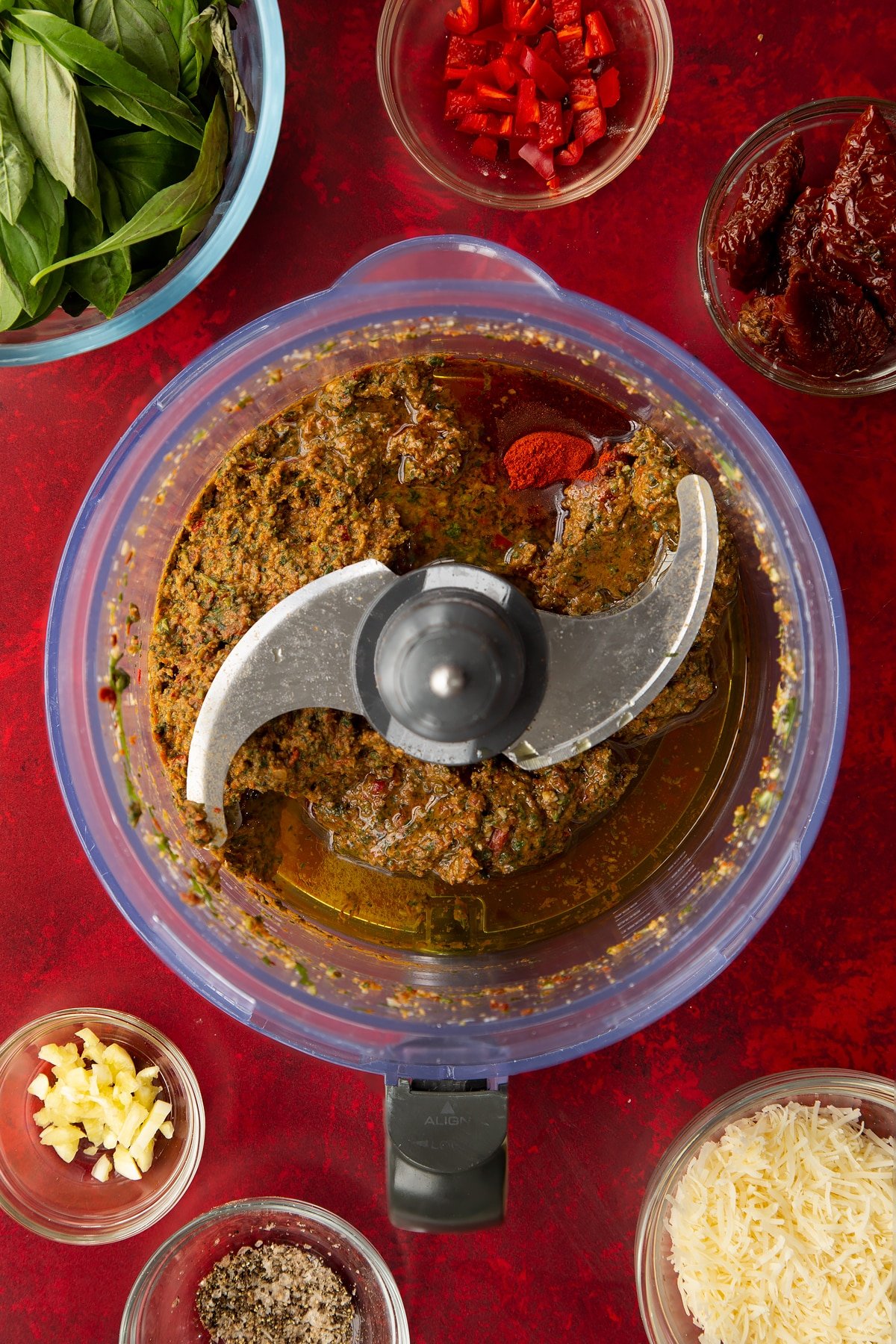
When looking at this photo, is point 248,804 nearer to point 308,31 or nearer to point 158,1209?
point 158,1209

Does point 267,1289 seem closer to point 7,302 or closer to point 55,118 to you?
point 7,302

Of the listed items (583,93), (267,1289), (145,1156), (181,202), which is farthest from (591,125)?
(267,1289)

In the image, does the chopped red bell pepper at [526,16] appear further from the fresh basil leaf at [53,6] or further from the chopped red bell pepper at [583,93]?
the fresh basil leaf at [53,6]

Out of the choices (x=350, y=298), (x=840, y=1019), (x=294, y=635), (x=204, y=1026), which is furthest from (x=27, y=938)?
(x=840, y=1019)

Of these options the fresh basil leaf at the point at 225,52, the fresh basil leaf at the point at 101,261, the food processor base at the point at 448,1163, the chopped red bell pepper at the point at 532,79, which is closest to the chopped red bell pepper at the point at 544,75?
the chopped red bell pepper at the point at 532,79

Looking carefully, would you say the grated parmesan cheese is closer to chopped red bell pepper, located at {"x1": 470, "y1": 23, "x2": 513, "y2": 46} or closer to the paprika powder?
the paprika powder
